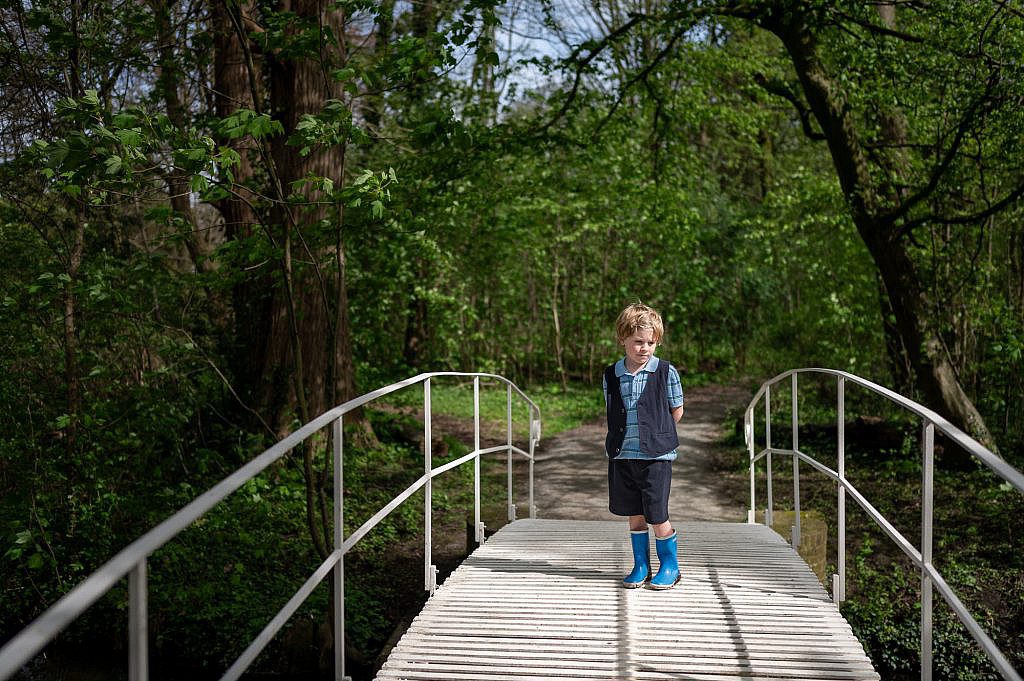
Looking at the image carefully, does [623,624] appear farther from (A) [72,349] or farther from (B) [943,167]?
(B) [943,167]

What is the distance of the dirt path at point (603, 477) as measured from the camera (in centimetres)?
988

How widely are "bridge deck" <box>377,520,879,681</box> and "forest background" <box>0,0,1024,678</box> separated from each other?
1673 millimetres

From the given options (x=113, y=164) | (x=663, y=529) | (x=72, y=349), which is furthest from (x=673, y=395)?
(x=72, y=349)

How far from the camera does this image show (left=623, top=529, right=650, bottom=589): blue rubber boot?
14.8ft

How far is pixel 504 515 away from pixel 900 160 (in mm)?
7383

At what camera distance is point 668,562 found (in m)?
4.54

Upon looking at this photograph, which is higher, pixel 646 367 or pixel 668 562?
pixel 646 367

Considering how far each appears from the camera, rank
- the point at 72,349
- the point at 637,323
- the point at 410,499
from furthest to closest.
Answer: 1. the point at 410,499
2. the point at 72,349
3. the point at 637,323

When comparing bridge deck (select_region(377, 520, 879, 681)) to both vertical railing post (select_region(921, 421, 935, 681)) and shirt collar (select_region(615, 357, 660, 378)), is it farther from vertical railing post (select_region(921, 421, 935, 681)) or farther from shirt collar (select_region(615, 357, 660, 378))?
shirt collar (select_region(615, 357, 660, 378))

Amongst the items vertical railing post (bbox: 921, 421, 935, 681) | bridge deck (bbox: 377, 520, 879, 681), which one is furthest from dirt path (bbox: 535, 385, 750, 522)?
vertical railing post (bbox: 921, 421, 935, 681)

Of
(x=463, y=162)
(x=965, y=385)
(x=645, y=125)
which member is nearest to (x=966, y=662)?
A: (x=965, y=385)

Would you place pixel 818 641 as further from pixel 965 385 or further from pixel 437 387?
pixel 437 387

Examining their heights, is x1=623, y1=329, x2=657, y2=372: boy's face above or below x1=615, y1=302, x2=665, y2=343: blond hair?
below

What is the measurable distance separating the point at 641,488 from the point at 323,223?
8.50 feet
